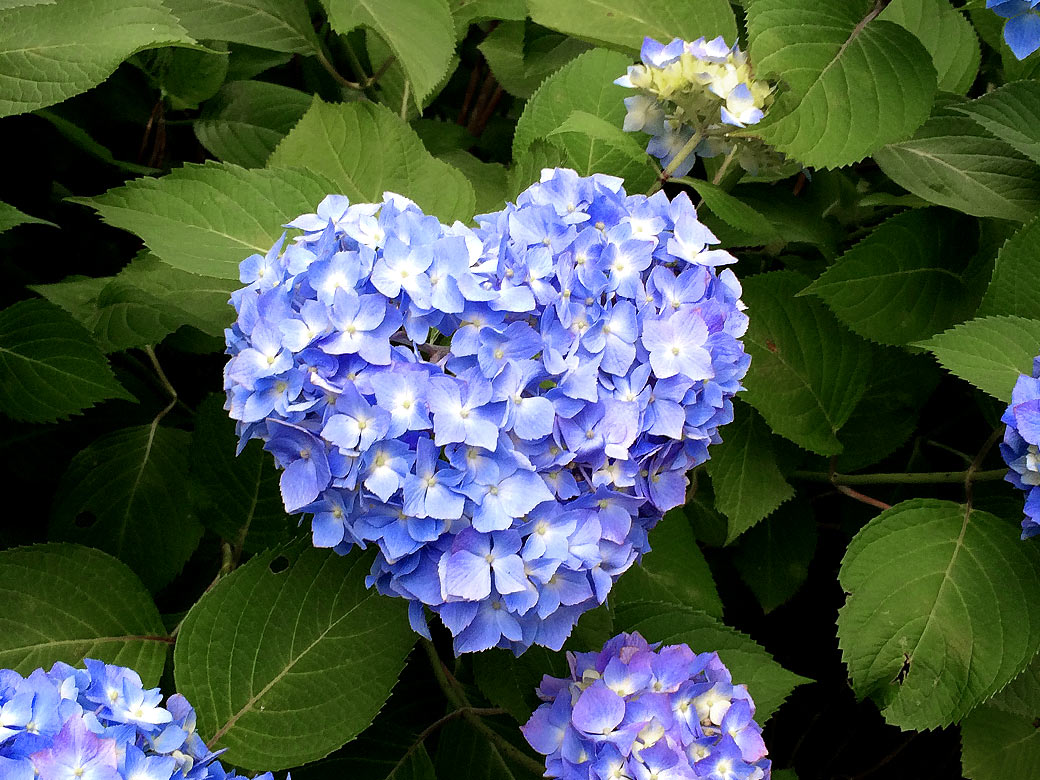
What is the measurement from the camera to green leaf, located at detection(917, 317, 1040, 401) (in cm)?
118

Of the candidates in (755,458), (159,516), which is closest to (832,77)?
(755,458)

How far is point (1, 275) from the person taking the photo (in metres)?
1.69

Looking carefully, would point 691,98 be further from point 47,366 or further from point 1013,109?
point 47,366

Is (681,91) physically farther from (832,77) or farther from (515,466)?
(515,466)

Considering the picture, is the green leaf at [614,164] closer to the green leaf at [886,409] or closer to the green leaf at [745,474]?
the green leaf at [745,474]

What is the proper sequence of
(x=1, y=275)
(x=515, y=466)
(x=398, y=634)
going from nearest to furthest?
(x=515, y=466) < (x=398, y=634) < (x=1, y=275)

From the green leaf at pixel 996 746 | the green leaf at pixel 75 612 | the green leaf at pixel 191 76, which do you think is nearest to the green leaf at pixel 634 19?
the green leaf at pixel 191 76

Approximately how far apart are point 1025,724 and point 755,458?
0.80 metres

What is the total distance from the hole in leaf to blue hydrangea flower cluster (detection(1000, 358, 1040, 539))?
130cm

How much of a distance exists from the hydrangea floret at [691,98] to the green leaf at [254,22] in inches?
23.8

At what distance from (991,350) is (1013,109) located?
0.39 m

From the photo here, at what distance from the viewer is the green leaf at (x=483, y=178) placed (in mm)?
1481

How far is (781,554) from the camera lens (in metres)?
1.69

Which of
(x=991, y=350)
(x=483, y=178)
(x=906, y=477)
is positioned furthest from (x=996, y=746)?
(x=483, y=178)
